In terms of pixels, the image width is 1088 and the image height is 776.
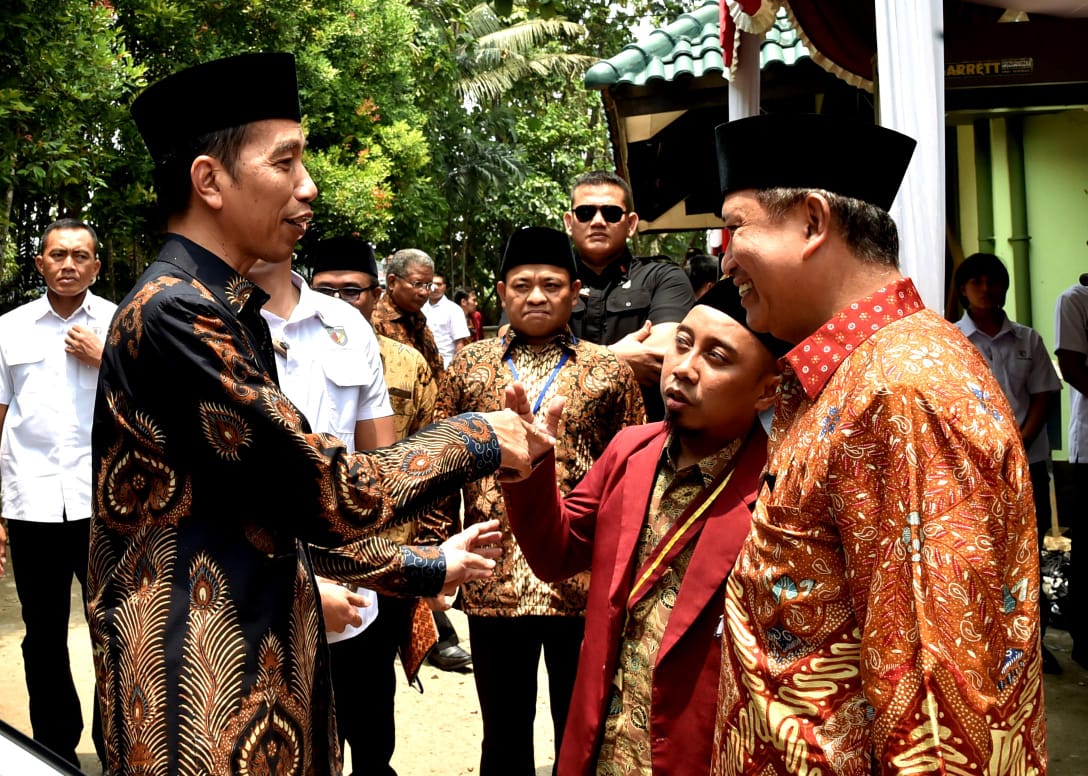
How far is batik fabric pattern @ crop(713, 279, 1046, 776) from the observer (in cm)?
160

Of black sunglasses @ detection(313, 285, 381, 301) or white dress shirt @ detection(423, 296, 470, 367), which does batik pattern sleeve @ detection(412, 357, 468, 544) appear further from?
white dress shirt @ detection(423, 296, 470, 367)

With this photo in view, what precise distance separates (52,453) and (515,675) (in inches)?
102

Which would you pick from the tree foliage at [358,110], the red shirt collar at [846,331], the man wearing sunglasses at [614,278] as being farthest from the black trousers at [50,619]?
the red shirt collar at [846,331]

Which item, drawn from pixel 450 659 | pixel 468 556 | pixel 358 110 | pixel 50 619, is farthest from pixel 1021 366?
pixel 358 110

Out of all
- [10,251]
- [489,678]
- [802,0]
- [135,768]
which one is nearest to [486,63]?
[10,251]

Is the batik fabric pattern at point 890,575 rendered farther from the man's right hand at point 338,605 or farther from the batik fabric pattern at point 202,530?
the man's right hand at point 338,605

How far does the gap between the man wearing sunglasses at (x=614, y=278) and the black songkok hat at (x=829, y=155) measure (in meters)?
2.65

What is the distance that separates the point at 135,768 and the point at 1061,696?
5.13 metres

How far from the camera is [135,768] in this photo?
2006mm

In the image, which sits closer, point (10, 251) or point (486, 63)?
point (10, 251)

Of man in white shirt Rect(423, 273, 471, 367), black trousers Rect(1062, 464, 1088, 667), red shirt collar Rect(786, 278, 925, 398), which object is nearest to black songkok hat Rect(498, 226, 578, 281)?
red shirt collar Rect(786, 278, 925, 398)

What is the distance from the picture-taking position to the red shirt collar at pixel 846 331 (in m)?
1.89

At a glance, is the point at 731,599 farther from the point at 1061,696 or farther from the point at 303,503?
the point at 1061,696

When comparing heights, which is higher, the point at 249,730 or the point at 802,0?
the point at 802,0
